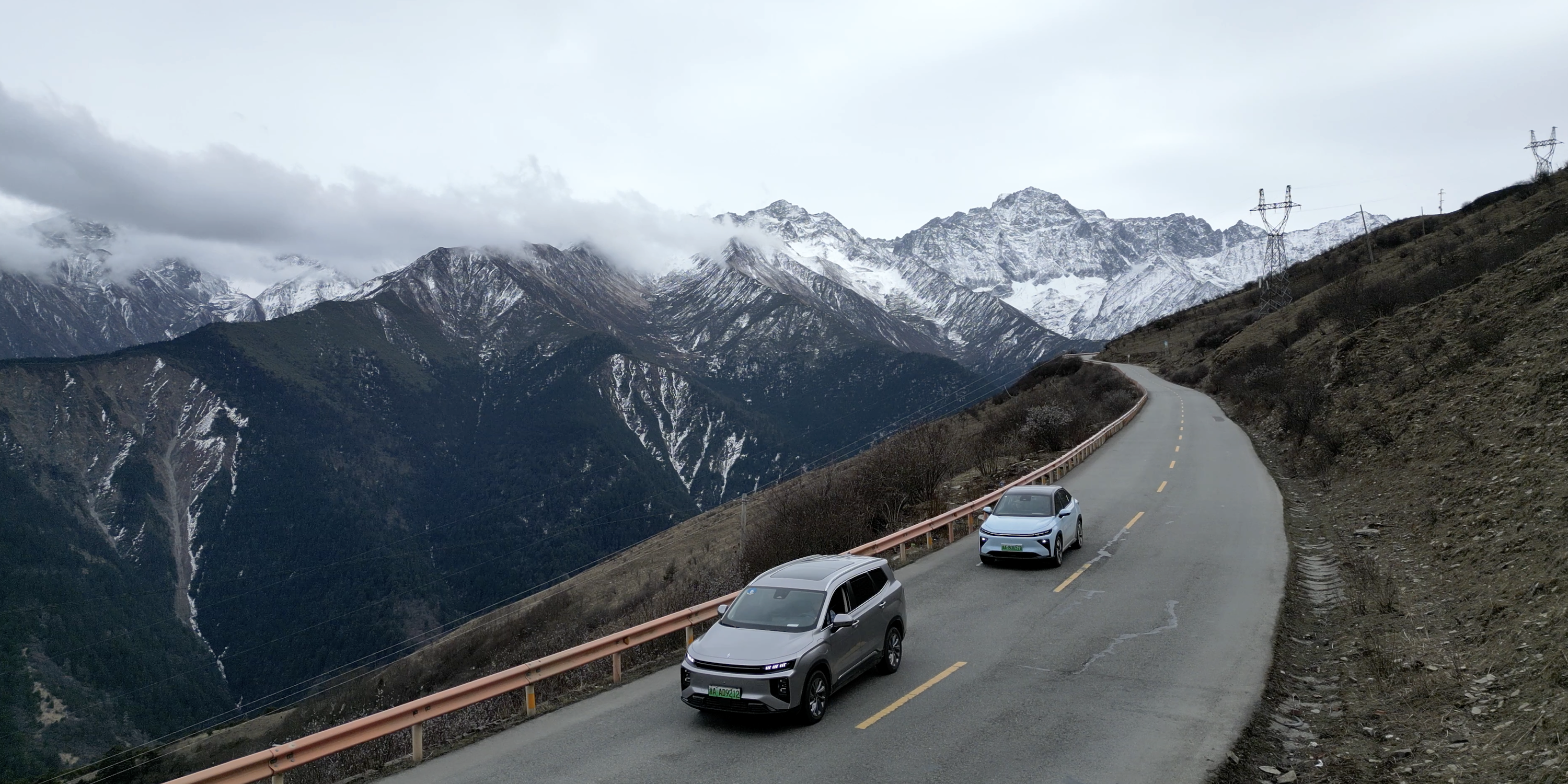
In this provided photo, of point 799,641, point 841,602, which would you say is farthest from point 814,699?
point 841,602

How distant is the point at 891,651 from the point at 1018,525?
21.8ft

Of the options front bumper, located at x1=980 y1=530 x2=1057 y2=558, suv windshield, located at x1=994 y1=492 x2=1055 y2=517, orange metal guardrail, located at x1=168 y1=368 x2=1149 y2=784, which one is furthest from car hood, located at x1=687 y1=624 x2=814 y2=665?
suv windshield, located at x1=994 y1=492 x2=1055 y2=517

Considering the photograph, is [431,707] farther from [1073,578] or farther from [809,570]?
[1073,578]

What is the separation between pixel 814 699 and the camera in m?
9.38

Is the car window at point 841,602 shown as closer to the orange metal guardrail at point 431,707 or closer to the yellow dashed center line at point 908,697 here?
the yellow dashed center line at point 908,697

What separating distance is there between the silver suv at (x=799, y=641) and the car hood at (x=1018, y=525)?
5.78 m

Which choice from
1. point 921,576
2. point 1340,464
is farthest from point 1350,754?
point 1340,464

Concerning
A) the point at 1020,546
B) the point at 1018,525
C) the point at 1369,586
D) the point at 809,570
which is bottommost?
the point at 1369,586

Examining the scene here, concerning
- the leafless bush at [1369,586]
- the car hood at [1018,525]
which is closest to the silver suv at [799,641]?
the car hood at [1018,525]

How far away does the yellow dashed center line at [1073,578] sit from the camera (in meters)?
15.0

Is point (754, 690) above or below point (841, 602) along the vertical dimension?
below

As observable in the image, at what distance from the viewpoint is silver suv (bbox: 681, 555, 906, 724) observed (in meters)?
9.10

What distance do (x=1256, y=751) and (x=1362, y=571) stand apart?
738cm

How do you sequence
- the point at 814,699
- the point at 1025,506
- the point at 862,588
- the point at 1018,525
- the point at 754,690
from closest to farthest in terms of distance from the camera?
the point at 754,690, the point at 814,699, the point at 862,588, the point at 1018,525, the point at 1025,506
